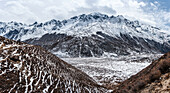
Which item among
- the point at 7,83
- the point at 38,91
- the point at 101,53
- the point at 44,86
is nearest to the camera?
the point at 7,83

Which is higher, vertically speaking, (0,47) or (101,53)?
(0,47)

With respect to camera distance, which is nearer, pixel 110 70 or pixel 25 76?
pixel 25 76

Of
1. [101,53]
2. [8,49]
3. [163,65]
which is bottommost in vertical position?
[101,53]

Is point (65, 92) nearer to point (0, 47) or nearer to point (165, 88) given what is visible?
point (0, 47)

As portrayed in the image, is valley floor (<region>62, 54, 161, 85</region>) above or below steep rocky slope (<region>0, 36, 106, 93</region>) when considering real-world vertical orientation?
below

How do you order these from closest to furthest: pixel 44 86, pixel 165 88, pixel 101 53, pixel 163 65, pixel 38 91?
pixel 165 88
pixel 163 65
pixel 38 91
pixel 44 86
pixel 101 53

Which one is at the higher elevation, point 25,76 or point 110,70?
point 25,76

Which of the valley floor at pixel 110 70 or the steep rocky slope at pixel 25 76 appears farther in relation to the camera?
the valley floor at pixel 110 70

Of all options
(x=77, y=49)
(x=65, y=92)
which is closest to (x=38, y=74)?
(x=65, y=92)

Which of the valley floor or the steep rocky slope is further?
the valley floor

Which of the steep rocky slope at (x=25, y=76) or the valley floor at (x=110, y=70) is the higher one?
the steep rocky slope at (x=25, y=76)

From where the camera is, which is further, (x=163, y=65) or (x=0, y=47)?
(x=0, y=47)
